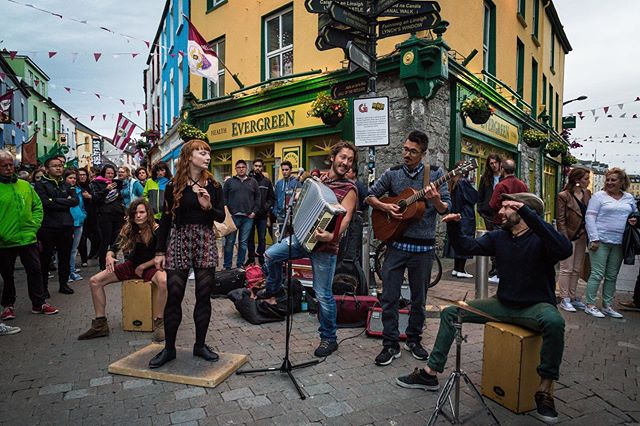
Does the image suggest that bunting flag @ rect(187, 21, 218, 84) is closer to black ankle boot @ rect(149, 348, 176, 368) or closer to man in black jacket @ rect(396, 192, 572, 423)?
black ankle boot @ rect(149, 348, 176, 368)

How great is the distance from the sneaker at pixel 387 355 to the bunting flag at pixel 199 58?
9.64 meters

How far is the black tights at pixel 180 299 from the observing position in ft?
12.0

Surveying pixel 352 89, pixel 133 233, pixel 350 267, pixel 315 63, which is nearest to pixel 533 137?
pixel 315 63

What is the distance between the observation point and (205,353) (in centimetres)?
380

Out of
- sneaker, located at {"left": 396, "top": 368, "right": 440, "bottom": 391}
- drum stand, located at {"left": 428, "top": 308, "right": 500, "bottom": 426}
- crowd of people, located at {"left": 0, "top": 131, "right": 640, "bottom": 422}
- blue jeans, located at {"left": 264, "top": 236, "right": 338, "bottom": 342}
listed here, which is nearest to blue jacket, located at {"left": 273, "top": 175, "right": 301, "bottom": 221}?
crowd of people, located at {"left": 0, "top": 131, "right": 640, "bottom": 422}

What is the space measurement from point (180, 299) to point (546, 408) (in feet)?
9.54

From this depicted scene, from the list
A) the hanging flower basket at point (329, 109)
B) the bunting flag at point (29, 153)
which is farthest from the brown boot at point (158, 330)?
the bunting flag at point (29, 153)

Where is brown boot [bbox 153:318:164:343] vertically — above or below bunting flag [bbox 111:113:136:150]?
below

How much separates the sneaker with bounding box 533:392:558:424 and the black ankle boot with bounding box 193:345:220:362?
256 centimetres

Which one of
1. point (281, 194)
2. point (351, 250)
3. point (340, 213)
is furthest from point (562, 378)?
point (281, 194)

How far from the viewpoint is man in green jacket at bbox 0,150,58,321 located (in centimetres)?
494

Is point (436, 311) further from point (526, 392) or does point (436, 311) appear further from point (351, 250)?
point (526, 392)

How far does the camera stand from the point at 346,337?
15.1 ft

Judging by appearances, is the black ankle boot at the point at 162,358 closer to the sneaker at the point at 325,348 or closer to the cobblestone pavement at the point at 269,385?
the cobblestone pavement at the point at 269,385
